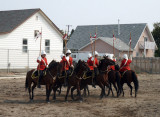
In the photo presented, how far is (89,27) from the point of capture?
57656 mm

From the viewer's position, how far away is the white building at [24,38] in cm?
3218

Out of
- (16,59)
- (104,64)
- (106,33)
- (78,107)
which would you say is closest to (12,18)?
(16,59)

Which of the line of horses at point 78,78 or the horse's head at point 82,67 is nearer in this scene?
the line of horses at point 78,78

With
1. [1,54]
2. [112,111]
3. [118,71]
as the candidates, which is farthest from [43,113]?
[1,54]

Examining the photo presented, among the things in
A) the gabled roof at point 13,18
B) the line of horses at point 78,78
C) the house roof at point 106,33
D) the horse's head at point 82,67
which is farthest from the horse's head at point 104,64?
the house roof at point 106,33

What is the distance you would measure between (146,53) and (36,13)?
26.2 metres

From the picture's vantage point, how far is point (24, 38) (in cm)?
3441

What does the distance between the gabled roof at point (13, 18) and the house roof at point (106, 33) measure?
55.5 feet

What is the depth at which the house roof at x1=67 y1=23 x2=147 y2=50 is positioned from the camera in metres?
53.3

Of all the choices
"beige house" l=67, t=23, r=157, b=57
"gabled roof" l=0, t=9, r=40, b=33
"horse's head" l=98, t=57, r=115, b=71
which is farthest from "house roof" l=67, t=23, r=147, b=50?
"horse's head" l=98, t=57, r=115, b=71

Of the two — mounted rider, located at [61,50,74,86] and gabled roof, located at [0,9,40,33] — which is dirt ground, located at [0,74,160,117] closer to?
mounted rider, located at [61,50,74,86]

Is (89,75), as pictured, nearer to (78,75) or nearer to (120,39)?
(78,75)

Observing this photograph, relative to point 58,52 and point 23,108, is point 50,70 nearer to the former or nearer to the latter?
point 23,108

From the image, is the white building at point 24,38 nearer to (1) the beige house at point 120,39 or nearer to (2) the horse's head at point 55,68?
(1) the beige house at point 120,39
